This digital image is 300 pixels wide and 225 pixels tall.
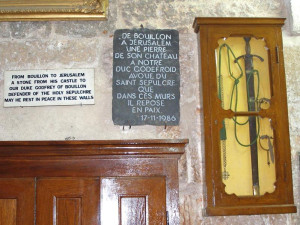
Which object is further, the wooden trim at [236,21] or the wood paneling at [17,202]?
the wooden trim at [236,21]

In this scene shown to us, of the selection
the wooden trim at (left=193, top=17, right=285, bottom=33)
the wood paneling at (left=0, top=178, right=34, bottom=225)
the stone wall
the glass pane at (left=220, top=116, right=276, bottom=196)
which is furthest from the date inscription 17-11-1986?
the wood paneling at (left=0, top=178, right=34, bottom=225)

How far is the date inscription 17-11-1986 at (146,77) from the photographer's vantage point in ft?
7.48

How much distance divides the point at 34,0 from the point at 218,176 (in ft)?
4.48

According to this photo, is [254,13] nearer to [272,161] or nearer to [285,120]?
[285,120]

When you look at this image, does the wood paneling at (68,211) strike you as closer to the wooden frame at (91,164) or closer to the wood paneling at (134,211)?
the wooden frame at (91,164)

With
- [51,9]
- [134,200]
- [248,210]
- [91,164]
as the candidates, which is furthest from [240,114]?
[51,9]

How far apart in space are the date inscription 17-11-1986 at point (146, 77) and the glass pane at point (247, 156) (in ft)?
1.02

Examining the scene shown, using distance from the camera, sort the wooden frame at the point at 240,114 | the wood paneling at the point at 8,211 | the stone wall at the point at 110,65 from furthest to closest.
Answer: the stone wall at the point at 110,65 < the wooden frame at the point at 240,114 < the wood paneling at the point at 8,211

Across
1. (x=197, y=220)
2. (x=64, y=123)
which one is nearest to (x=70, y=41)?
(x=64, y=123)

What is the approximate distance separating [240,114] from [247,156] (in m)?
0.22

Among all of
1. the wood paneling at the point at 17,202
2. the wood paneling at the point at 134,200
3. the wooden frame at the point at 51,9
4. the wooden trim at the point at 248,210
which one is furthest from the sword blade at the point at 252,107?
the wood paneling at the point at 17,202

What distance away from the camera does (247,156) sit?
2260mm

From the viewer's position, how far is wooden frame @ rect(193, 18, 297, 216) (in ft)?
7.06

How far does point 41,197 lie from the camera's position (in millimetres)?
2053
